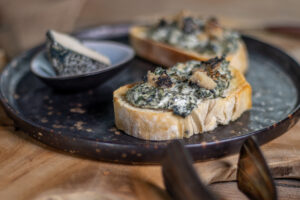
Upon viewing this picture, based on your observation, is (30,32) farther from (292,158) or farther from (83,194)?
(292,158)

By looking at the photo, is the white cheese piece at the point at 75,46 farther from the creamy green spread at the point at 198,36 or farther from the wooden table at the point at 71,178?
the wooden table at the point at 71,178

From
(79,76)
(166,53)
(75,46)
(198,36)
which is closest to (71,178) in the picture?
(79,76)

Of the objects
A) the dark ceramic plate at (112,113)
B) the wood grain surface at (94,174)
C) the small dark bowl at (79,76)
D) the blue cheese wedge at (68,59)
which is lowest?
the wood grain surface at (94,174)

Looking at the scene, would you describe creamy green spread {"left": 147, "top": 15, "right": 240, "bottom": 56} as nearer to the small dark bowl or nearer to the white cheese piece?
the small dark bowl

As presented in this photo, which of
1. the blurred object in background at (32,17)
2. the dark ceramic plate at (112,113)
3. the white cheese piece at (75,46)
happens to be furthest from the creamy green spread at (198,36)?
the blurred object in background at (32,17)

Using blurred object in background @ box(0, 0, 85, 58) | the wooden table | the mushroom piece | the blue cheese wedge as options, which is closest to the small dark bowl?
the blue cheese wedge

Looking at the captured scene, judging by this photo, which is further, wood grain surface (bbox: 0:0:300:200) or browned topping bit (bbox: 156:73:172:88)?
browned topping bit (bbox: 156:73:172:88)

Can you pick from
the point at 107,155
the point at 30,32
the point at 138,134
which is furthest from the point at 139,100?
the point at 30,32
